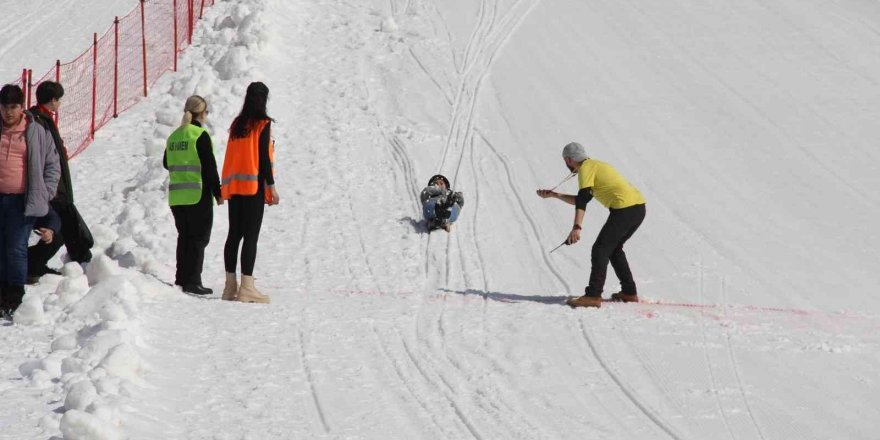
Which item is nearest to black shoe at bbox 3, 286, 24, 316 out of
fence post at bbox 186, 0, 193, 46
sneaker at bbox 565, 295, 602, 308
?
sneaker at bbox 565, 295, 602, 308

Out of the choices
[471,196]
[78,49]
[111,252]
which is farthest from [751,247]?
[78,49]

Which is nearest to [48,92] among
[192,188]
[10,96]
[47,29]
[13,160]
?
[10,96]

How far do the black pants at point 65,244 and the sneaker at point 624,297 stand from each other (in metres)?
4.33

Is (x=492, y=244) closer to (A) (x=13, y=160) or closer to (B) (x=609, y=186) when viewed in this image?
(B) (x=609, y=186)

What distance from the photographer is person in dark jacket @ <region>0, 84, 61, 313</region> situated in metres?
8.00

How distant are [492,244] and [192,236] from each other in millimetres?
3342

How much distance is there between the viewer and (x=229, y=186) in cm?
898

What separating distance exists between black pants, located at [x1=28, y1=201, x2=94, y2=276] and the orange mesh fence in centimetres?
443

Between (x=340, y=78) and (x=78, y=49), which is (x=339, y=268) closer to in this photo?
(x=340, y=78)

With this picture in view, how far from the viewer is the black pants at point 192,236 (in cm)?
925

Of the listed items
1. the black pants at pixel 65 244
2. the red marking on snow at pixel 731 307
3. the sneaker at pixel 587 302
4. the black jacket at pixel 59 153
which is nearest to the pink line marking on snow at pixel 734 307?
the red marking on snow at pixel 731 307

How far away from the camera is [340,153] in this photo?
13633 mm

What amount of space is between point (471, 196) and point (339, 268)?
107 inches

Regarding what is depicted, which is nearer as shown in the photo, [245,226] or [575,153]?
[245,226]
